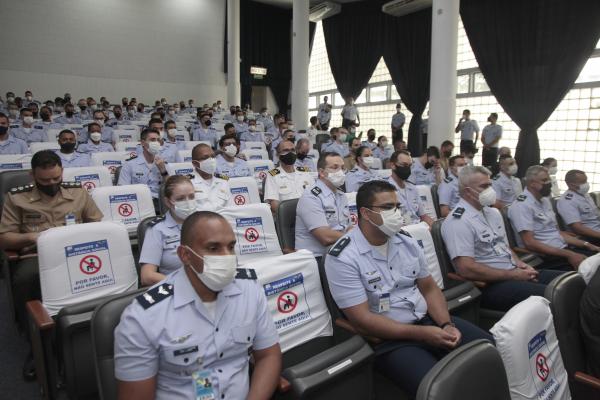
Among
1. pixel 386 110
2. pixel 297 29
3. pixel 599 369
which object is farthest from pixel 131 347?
pixel 386 110

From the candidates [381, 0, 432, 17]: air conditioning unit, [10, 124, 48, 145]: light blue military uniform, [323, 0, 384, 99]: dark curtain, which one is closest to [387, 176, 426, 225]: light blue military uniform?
[10, 124, 48, 145]: light blue military uniform

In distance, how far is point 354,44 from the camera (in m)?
14.1

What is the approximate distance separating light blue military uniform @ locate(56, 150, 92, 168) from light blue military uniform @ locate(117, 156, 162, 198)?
636mm

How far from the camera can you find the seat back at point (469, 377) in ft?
3.81

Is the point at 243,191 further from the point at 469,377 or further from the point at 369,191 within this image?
the point at 469,377

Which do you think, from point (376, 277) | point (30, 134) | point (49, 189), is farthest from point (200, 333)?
A: point (30, 134)

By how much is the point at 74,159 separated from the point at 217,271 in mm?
4172

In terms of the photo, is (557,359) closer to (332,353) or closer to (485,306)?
(332,353)

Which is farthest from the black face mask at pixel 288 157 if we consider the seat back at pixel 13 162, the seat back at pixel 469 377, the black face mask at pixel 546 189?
the seat back at pixel 469 377

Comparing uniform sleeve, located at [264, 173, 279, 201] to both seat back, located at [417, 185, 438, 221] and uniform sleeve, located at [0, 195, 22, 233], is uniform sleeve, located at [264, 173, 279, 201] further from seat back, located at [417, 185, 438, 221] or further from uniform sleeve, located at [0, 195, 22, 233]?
uniform sleeve, located at [0, 195, 22, 233]

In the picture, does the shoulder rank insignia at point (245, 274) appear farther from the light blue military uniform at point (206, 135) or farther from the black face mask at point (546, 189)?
the light blue military uniform at point (206, 135)

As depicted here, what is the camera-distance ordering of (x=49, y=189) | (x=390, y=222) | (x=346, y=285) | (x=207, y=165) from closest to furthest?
(x=346, y=285) → (x=390, y=222) → (x=49, y=189) → (x=207, y=165)

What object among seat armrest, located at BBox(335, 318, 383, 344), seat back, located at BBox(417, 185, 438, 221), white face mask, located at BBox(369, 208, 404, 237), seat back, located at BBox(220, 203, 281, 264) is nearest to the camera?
seat armrest, located at BBox(335, 318, 383, 344)

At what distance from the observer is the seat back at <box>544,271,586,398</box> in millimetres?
1781
